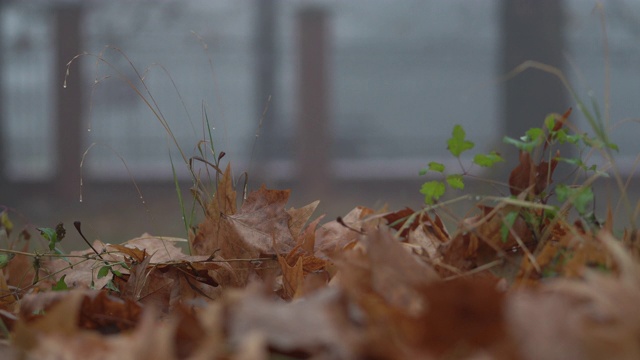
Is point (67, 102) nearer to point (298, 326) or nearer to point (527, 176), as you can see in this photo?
point (527, 176)

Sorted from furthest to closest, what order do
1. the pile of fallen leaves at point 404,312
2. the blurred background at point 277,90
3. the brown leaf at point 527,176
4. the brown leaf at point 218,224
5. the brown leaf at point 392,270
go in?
1. the blurred background at point 277,90
2. the brown leaf at point 218,224
3. the brown leaf at point 527,176
4. the brown leaf at point 392,270
5. the pile of fallen leaves at point 404,312

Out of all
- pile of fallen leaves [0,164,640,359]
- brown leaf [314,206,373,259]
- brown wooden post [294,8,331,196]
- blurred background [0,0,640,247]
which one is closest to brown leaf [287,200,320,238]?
brown leaf [314,206,373,259]

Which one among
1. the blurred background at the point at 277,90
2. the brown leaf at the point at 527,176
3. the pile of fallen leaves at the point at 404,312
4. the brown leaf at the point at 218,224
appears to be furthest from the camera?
the blurred background at the point at 277,90

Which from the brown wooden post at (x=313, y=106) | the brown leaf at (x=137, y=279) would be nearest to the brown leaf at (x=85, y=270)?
the brown leaf at (x=137, y=279)

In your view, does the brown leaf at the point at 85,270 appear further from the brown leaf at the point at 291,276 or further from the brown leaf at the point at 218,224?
the brown leaf at the point at 291,276

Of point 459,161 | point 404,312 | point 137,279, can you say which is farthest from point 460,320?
point 137,279

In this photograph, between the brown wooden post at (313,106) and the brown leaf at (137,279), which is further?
the brown wooden post at (313,106)

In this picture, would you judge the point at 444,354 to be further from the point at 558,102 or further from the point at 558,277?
the point at 558,102

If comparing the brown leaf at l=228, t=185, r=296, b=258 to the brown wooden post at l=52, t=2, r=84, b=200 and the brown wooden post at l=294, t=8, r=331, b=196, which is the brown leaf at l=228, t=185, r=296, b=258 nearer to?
the brown wooden post at l=294, t=8, r=331, b=196
